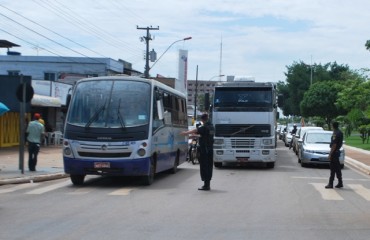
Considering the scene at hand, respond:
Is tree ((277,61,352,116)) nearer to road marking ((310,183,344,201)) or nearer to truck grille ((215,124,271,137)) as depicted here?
truck grille ((215,124,271,137))

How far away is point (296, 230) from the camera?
919 cm

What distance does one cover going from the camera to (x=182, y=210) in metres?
11.1

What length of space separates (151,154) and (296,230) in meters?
6.47

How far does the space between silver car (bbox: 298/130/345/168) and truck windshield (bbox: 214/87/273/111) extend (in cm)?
334

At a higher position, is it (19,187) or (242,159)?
(242,159)

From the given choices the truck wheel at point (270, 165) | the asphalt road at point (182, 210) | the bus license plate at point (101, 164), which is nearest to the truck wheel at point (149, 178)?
the asphalt road at point (182, 210)

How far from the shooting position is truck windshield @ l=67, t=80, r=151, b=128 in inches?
582

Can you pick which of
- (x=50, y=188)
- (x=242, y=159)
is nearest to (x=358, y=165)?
(x=242, y=159)

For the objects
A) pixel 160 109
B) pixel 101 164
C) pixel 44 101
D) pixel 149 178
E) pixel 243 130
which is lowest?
pixel 149 178

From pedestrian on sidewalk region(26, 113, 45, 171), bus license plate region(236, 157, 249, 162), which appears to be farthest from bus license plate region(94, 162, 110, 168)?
bus license plate region(236, 157, 249, 162)

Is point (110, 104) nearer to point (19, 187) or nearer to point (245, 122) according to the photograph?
point (19, 187)

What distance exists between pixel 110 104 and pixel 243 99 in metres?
8.49

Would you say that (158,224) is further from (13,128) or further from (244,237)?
(13,128)

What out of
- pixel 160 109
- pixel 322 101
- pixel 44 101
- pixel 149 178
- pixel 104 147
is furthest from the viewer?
pixel 322 101
